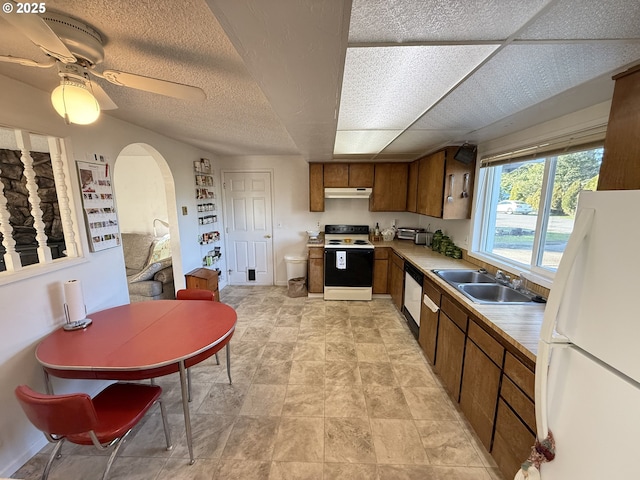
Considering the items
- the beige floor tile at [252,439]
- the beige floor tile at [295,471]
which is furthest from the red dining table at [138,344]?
the beige floor tile at [295,471]

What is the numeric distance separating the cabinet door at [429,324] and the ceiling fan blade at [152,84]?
2285 millimetres

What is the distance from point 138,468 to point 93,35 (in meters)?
2.28

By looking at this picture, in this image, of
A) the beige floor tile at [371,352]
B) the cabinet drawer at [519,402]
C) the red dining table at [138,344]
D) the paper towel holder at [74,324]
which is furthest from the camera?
the beige floor tile at [371,352]

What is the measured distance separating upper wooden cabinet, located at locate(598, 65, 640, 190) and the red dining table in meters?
2.08

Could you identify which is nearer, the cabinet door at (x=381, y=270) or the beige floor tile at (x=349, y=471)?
the beige floor tile at (x=349, y=471)

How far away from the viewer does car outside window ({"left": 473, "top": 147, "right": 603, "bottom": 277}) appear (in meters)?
1.79

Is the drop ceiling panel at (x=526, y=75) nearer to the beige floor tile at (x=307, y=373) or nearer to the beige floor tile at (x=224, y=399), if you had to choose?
the beige floor tile at (x=307, y=373)

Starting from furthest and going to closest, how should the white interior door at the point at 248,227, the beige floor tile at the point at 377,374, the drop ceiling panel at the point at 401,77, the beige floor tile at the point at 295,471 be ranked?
the white interior door at the point at 248,227
the beige floor tile at the point at 377,374
the beige floor tile at the point at 295,471
the drop ceiling panel at the point at 401,77

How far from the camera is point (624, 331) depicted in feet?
2.27

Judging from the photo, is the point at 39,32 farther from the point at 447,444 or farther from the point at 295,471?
the point at 447,444

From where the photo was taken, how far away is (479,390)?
1.63 meters

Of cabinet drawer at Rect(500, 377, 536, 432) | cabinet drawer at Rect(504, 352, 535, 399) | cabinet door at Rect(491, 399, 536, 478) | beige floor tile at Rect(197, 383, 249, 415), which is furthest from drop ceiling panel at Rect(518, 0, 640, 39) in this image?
beige floor tile at Rect(197, 383, 249, 415)

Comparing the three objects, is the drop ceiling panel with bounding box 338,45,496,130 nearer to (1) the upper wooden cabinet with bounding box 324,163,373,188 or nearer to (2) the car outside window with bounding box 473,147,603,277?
(2) the car outside window with bounding box 473,147,603,277

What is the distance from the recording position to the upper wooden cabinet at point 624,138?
0.95 metres
